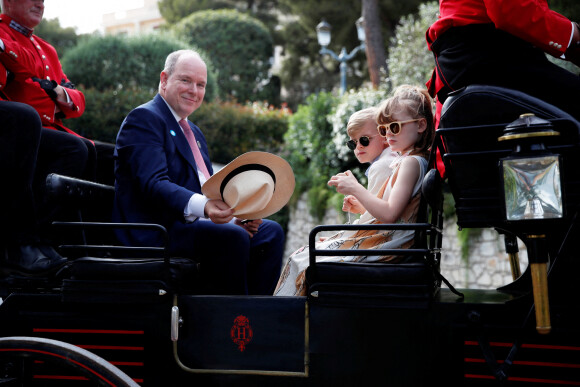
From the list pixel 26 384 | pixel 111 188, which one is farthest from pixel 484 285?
pixel 26 384

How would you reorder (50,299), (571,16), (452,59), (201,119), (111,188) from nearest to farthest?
(452,59) → (50,299) → (111,188) → (571,16) → (201,119)

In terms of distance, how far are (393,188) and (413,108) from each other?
417mm

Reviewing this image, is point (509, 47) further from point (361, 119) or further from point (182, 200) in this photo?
point (182, 200)

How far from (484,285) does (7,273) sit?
7.85 metres

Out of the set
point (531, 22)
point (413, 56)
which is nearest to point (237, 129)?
point (413, 56)

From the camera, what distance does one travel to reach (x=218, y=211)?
8.68 ft

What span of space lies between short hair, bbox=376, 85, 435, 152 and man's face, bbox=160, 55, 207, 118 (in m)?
1.08

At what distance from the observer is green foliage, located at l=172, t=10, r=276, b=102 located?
22547 millimetres

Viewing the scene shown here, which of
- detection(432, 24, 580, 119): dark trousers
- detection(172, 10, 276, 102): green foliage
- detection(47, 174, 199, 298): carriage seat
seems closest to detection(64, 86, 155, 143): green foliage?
detection(172, 10, 276, 102): green foliage

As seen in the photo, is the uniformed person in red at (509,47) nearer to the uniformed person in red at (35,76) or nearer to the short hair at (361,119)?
the short hair at (361,119)

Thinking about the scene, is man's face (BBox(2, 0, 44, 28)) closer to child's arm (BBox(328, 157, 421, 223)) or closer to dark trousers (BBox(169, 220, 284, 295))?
dark trousers (BBox(169, 220, 284, 295))

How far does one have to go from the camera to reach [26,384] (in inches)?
101

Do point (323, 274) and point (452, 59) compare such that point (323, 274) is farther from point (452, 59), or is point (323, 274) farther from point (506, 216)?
point (452, 59)

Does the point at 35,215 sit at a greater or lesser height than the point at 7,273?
greater
